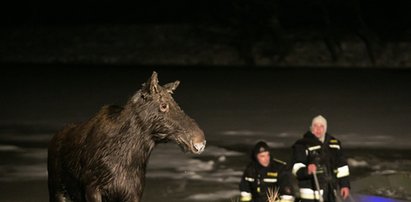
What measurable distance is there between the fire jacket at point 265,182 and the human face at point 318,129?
1.33 feet

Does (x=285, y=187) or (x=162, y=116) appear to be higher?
(x=162, y=116)

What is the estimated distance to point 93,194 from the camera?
5711mm

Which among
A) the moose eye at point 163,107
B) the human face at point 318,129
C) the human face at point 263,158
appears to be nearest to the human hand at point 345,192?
the human face at point 318,129

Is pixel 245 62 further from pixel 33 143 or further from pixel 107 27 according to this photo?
pixel 33 143

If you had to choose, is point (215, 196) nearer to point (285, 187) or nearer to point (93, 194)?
point (285, 187)

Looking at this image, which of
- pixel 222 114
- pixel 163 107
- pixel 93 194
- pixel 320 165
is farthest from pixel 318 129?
pixel 222 114

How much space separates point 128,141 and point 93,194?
15.6 inches

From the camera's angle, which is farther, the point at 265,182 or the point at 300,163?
the point at 300,163

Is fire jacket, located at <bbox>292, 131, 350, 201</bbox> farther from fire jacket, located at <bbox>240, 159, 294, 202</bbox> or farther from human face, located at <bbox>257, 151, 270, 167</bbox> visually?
human face, located at <bbox>257, 151, 270, 167</bbox>

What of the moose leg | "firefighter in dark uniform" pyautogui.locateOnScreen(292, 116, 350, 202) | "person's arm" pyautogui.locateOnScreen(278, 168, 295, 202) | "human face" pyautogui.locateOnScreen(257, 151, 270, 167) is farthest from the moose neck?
"firefighter in dark uniform" pyautogui.locateOnScreen(292, 116, 350, 202)

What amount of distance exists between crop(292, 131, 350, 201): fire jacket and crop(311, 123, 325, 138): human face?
6 cm

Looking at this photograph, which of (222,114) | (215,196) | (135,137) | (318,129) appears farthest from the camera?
(222,114)

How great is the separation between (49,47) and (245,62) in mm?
9393

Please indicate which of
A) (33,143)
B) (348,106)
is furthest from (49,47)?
(33,143)
